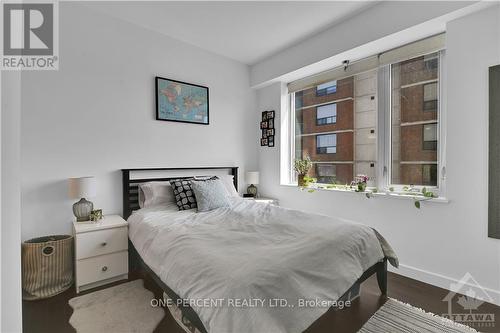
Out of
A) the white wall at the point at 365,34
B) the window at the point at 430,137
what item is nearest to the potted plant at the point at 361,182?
the window at the point at 430,137

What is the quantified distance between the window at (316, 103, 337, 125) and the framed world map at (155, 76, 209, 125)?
1686 mm

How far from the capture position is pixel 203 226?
6.87 feet

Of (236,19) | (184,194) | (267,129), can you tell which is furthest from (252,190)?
(236,19)

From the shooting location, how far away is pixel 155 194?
2.82 m

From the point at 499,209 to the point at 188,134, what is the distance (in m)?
3.32

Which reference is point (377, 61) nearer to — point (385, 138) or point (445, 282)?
point (385, 138)

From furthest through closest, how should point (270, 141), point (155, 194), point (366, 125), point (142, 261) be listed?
point (270, 141) → point (366, 125) → point (155, 194) → point (142, 261)

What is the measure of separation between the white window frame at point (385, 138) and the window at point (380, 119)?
10 mm

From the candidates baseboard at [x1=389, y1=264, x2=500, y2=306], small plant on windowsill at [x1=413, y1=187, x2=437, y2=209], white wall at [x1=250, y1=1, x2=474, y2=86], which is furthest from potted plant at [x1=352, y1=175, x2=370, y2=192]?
white wall at [x1=250, y1=1, x2=474, y2=86]

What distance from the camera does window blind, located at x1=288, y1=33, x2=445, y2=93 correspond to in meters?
2.49

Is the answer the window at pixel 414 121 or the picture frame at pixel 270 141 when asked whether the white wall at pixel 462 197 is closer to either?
Answer: the window at pixel 414 121

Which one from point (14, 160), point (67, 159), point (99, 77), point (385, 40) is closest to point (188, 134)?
point (99, 77)

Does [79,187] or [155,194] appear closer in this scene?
[79,187]

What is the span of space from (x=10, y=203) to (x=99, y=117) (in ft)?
9.10
